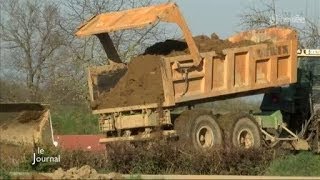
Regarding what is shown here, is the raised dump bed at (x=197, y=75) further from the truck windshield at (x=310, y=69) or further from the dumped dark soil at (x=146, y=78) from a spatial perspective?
the truck windshield at (x=310, y=69)

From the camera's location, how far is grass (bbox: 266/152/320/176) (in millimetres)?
11125

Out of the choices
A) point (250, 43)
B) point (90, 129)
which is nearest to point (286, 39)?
point (250, 43)

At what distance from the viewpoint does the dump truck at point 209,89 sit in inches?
487

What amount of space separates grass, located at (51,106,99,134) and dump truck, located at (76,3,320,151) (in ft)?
20.9

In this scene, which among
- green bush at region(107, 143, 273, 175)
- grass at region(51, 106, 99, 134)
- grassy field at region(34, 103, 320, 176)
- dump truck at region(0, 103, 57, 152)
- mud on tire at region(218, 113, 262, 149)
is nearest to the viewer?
green bush at region(107, 143, 273, 175)

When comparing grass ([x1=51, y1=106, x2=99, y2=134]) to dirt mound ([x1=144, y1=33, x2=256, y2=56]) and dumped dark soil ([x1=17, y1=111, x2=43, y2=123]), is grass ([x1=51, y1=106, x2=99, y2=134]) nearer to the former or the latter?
dirt mound ([x1=144, y1=33, x2=256, y2=56])

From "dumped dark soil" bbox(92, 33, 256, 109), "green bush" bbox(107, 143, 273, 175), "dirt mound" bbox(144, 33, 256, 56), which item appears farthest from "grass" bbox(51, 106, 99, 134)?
"green bush" bbox(107, 143, 273, 175)

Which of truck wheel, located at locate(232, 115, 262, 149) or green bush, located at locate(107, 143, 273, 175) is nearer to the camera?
green bush, located at locate(107, 143, 273, 175)

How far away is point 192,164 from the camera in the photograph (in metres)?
11.1

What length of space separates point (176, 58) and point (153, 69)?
0.48 metres

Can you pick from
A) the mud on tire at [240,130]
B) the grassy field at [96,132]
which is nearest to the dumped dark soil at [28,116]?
the grassy field at [96,132]

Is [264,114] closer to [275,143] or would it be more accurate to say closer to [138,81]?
[275,143]

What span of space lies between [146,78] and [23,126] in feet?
7.98

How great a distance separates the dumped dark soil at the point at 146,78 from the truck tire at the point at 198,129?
26.4 inches
